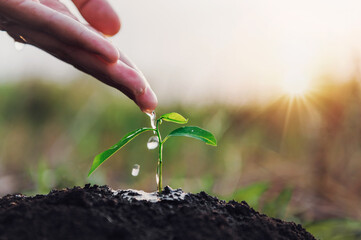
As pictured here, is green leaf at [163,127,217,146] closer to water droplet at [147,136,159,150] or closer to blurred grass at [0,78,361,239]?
water droplet at [147,136,159,150]

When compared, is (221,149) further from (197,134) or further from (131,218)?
(131,218)

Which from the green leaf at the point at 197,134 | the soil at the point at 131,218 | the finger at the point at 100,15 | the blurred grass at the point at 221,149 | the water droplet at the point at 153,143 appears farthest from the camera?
the blurred grass at the point at 221,149

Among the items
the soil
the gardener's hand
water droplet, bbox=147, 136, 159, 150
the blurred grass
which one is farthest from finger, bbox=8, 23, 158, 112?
the blurred grass

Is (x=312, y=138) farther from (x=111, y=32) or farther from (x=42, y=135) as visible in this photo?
(x=42, y=135)

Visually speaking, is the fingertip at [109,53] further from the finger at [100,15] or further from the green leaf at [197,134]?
the finger at [100,15]

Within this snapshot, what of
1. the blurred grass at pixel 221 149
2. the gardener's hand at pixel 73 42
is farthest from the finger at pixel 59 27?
the blurred grass at pixel 221 149
